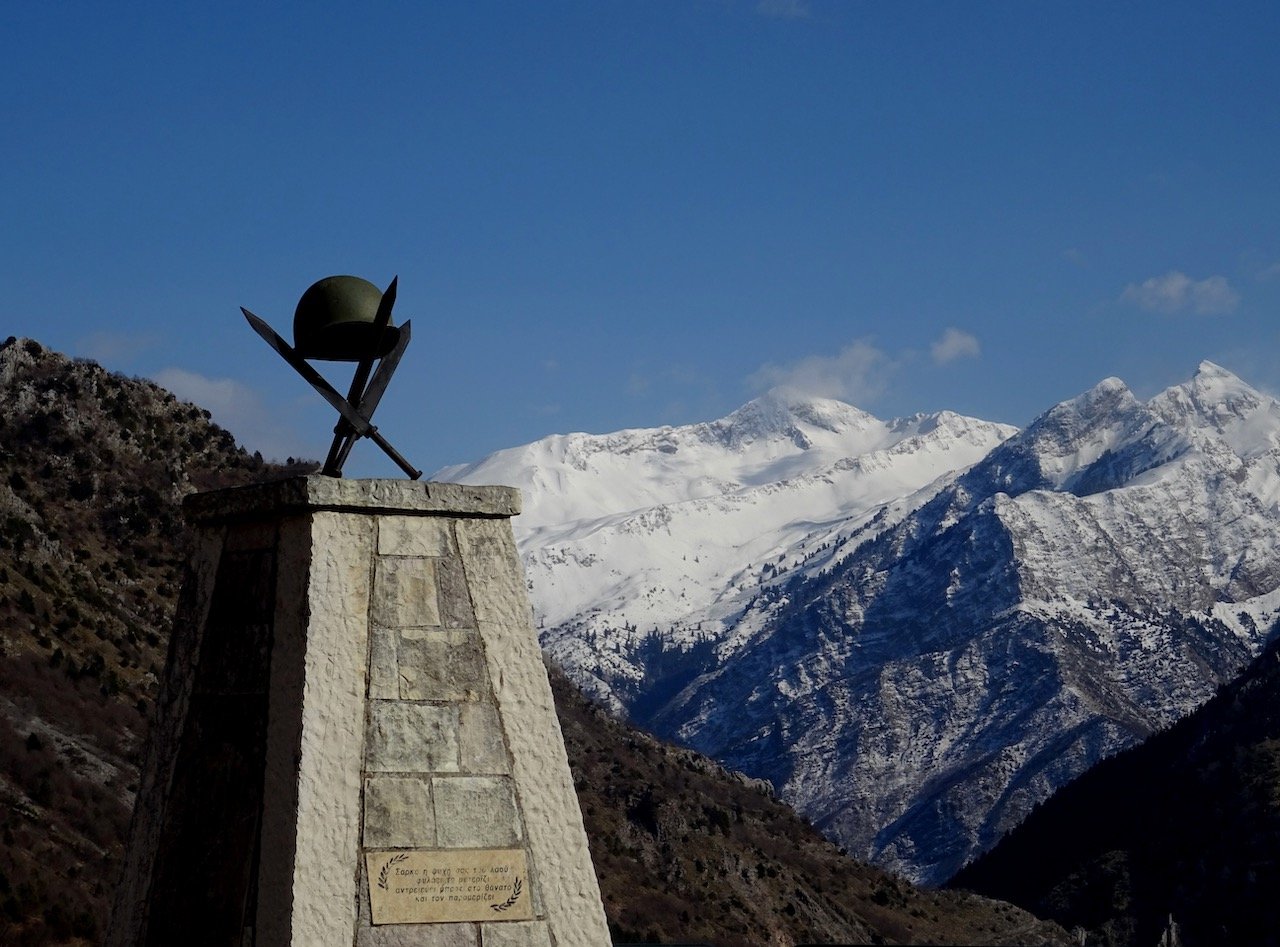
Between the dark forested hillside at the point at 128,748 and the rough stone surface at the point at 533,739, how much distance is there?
30.1 meters

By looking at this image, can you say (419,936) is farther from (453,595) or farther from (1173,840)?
(1173,840)

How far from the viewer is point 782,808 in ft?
385

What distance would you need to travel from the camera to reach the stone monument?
8.40 meters

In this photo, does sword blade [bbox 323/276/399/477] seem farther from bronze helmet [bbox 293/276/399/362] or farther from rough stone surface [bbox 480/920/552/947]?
rough stone surface [bbox 480/920/552/947]

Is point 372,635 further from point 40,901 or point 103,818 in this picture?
point 103,818

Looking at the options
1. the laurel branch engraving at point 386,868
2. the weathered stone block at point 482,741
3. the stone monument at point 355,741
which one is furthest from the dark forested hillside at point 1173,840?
the laurel branch engraving at point 386,868

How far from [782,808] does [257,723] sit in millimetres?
111013

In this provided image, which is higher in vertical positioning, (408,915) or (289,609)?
(289,609)

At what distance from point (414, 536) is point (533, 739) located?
1198 millimetres

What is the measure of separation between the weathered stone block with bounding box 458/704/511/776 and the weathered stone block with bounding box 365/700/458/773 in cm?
5

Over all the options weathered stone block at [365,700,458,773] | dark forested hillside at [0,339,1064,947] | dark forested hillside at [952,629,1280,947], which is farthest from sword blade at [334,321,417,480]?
dark forested hillside at [952,629,1280,947]

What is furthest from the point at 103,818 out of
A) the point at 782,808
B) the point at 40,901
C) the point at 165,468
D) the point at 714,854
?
the point at 782,808

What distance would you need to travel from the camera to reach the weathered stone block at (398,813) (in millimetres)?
8469

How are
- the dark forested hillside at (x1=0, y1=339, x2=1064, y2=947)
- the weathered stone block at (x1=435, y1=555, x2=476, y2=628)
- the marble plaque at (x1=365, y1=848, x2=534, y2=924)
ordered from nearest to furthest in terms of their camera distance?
1. the marble plaque at (x1=365, y1=848, x2=534, y2=924)
2. the weathered stone block at (x1=435, y1=555, x2=476, y2=628)
3. the dark forested hillside at (x1=0, y1=339, x2=1064, y2=947)
